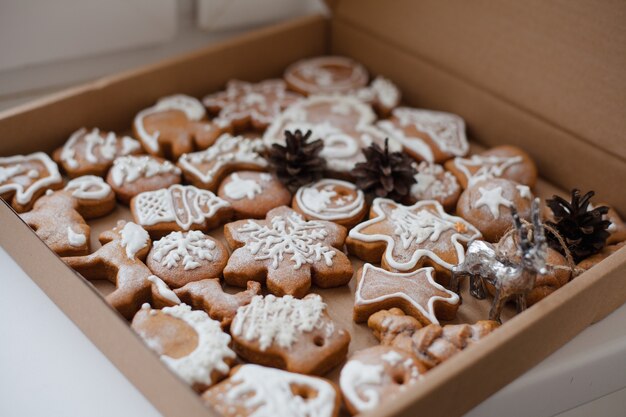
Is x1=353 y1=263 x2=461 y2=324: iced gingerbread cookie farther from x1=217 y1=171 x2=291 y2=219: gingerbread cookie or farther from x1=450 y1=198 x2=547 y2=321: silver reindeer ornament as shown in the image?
x1=217 y1=171 x2=291 y2=219: gingerbread cookie

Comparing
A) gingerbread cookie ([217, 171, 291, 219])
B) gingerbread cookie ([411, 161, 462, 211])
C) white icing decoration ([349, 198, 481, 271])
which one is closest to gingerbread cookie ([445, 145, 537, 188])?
gingerbread cookie ([411, 161, 462, 211])

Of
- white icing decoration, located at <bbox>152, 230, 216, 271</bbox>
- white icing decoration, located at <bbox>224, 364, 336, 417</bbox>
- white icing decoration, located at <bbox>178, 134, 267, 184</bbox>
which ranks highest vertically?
white icing decoration, located at <bbox>178, 134, 267, 184</bbox>

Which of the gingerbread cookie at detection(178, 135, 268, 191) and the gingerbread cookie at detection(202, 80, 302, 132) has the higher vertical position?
the gingerbread cookie at detection(202, 80, 302, 132)

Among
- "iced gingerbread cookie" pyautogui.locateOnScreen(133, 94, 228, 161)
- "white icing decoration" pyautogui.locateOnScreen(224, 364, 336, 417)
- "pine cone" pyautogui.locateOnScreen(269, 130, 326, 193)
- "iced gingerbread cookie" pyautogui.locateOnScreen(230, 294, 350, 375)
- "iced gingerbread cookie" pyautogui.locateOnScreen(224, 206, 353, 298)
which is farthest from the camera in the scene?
"iced gingerbread cookie" pyautogui.locateOnScreen(133, 94, 228, 161)

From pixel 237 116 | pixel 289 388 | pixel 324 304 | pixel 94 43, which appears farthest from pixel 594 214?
pixel 94 43

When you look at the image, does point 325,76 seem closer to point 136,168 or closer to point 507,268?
point 136,168

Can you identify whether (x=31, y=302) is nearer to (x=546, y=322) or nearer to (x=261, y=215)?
(x=261, y=215)

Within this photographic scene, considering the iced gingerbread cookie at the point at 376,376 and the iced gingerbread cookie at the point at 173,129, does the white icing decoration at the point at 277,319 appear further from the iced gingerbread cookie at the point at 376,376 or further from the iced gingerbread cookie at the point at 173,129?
the iced gingerbread cookie at the point at 173,129
